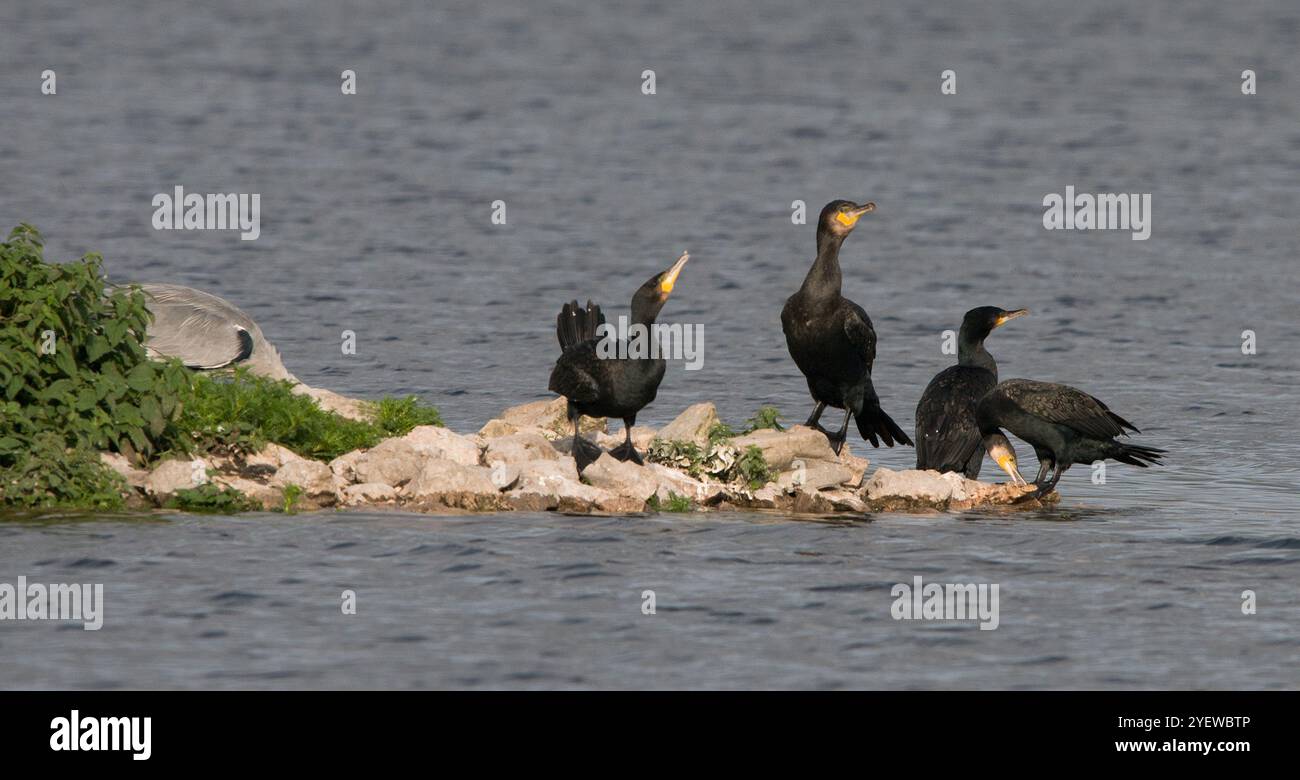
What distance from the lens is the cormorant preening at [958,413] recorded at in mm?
16969

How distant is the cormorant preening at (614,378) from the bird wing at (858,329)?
1976mm

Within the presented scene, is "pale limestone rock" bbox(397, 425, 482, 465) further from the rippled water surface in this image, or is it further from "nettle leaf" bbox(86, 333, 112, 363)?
"nettle leaf" bbox(86, 333, 112, 363)

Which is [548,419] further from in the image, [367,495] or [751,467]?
[367,495]

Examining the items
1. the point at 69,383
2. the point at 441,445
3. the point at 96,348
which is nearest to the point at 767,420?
the point at 441,445

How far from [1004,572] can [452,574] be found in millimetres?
3811

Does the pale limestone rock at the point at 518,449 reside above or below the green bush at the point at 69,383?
below

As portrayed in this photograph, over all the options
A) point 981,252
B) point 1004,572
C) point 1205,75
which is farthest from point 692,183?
point 1004,572

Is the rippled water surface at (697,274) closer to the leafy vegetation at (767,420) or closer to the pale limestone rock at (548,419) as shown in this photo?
the leafy vegetation at (767,420)

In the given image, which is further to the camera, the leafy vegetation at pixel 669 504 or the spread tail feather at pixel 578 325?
the spread tail feather at pixel 578 325

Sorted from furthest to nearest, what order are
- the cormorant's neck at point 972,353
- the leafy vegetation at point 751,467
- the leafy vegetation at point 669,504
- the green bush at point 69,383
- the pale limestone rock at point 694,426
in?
the cormorant's neck at point 972,353 < the pale limestone rock at point 694,426 < the leafy vegetation at point 751,467 < the leafy vegetation at point 669,504 < the green bush at point 69,383

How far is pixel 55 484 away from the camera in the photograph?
48.4ft

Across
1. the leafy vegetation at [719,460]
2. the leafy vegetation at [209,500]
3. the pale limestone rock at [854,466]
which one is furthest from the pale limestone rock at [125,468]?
the pale limestone rock at [854,466]

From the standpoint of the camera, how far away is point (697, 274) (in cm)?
2927

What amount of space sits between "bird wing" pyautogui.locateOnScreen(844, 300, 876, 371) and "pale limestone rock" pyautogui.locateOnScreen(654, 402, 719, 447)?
1.37 meters
